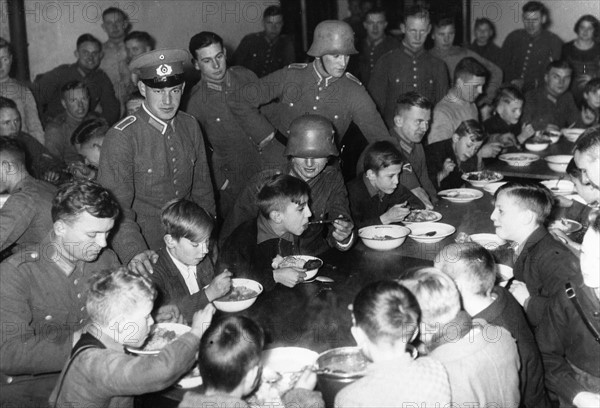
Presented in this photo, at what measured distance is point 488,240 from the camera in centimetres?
410

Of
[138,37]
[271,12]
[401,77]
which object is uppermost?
[271,12]

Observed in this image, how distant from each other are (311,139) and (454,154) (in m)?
2.27

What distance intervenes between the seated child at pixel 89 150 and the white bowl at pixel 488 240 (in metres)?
2.90

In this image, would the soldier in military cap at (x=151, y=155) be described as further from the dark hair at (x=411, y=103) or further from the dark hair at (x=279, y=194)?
the dark hair at (x=411, y=103)

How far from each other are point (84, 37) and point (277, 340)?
5.41 m

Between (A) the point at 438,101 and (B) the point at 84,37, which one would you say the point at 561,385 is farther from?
(B) the point at 84,37

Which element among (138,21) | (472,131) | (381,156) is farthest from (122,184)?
(138,21)

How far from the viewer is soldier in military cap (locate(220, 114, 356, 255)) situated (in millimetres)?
4199

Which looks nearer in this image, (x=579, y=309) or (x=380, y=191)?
(x=579, y=309)

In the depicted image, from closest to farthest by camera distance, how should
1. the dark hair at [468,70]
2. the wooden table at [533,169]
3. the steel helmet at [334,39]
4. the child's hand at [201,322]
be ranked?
the child's hand at [201,322] < the steel helmet at [334,39] < the wooden table at [533,169] < the dark hair at [468,70]

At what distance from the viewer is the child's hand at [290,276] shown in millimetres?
3445

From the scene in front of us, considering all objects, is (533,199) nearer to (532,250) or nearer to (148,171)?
(532,250)

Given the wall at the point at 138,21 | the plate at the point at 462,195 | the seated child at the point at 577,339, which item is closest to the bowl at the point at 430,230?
the plate at the point at 462,195

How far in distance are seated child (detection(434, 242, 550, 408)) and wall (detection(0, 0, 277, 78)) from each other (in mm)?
5960
